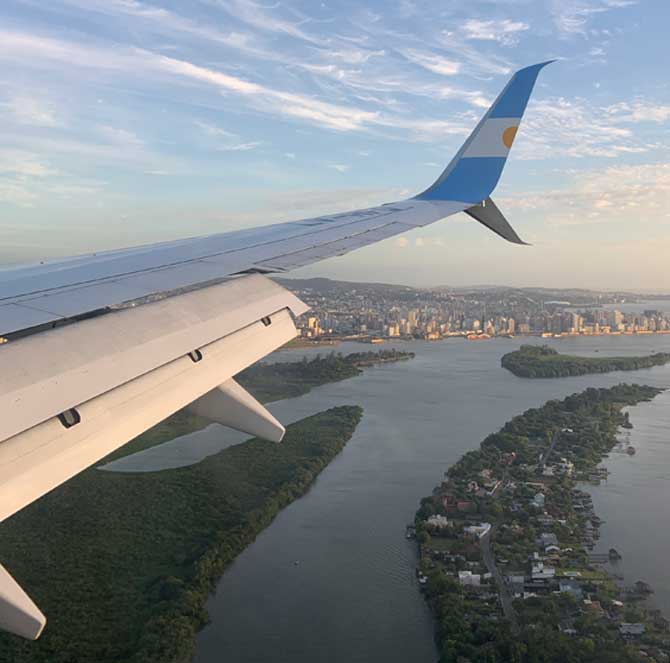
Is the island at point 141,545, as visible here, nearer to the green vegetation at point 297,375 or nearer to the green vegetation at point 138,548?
the green vegetation at point 138,548

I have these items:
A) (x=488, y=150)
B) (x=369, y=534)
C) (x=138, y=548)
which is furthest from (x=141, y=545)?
(x=488, y=150)

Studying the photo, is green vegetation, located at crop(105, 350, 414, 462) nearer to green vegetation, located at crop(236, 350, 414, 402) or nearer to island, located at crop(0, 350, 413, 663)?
green vegetation, located at crop(236, 350, 414, 402)

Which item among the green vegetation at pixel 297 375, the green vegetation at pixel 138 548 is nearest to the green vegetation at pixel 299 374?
the green vegetation at pixel 297 375

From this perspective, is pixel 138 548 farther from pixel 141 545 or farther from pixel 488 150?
pixel 488 150

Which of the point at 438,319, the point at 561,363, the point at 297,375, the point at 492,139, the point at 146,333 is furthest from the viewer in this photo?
the point at 438,319

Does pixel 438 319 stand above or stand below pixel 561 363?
below

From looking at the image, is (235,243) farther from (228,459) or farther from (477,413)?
(477,413)
